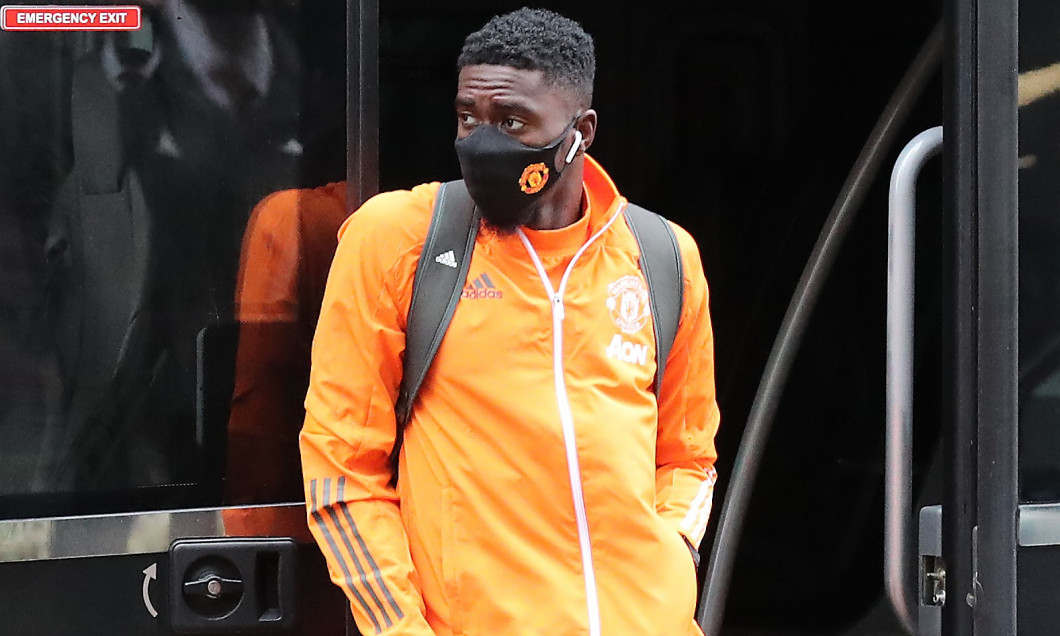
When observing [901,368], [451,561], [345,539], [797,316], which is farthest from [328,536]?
[797,316]

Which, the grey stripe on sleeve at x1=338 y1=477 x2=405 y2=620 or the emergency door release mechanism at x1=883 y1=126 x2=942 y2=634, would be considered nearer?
the grey stripe on sleeve at x1=338 y1=477 x2=405 y2=620

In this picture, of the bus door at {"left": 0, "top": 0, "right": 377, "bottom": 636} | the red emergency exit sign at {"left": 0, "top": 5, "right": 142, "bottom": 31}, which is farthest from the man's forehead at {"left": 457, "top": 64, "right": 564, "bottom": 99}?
the red emergency exit sign at {"left": 0, "top": 5, "right": 142, "bottom": 31}

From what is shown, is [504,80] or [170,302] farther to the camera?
[170,302]

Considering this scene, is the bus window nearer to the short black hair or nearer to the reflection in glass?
the short black hair

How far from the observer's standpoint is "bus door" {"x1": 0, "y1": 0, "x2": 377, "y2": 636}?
1807 millimetres

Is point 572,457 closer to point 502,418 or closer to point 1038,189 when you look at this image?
point 502,418

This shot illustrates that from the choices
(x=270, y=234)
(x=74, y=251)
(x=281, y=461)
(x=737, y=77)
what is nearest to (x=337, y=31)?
(x=270, y=234)

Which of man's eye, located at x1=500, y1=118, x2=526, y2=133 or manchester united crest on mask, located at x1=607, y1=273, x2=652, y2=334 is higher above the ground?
man's eye, located at x1=500, y1=118, x2=526, y2=133

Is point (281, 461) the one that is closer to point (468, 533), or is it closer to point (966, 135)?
point (468, 533)

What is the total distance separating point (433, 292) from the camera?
166 centimetres

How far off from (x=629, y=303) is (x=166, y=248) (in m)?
0.71

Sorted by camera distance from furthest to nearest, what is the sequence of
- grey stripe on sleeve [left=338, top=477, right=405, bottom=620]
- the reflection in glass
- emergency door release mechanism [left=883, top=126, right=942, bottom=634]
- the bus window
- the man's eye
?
emergency door release mechanism [left=883, top=126, right=942, bottom=634] < the reflection in glass < the bus window < the man's eye < grey stripe on sleeve [left=338, top=477, right=405, bottom=620]

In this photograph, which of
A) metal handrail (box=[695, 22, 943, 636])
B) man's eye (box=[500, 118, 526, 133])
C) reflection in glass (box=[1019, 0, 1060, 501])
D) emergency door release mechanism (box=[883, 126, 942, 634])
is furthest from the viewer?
metal handrail (box=[695, 22, 943, 636])

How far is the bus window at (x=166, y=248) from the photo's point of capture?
1.80 m
